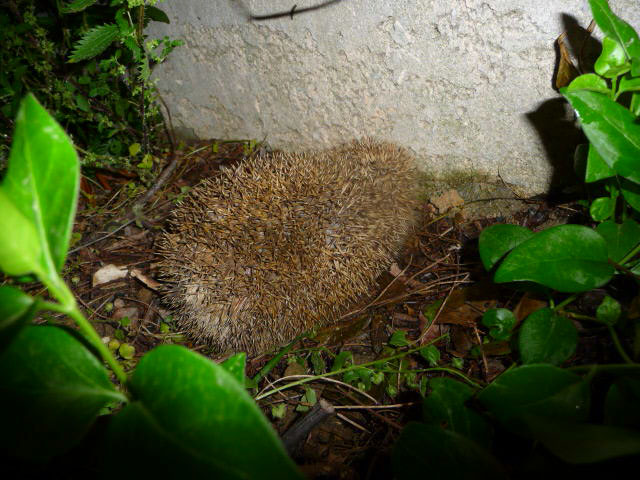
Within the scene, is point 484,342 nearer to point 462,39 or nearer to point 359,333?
point 359,333

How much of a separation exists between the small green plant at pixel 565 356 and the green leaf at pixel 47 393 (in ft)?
2.41

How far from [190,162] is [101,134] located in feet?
2.47

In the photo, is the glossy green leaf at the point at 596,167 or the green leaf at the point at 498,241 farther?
the green leaf at the point at 498,241

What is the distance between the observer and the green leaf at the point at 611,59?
1.52 meters

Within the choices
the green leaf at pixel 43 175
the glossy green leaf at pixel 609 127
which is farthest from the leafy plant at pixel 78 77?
the glossy green leaf at pixel 609 127

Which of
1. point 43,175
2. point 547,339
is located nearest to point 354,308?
point 547,339

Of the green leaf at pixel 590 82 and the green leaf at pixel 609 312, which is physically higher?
the green leaf at pixel 590 82

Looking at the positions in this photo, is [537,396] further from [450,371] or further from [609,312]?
[450,371]

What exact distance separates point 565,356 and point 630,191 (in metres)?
0.73

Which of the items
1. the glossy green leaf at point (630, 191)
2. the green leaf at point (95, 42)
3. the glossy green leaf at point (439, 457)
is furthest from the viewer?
the green leaf at point (95, 42)

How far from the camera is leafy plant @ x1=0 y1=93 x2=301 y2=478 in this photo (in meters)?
0.66

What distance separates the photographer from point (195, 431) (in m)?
0.69

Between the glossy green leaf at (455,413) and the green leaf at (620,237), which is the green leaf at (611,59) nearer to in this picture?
the green leaf at (620,237)

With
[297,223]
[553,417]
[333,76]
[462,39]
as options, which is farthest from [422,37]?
[553,417]
